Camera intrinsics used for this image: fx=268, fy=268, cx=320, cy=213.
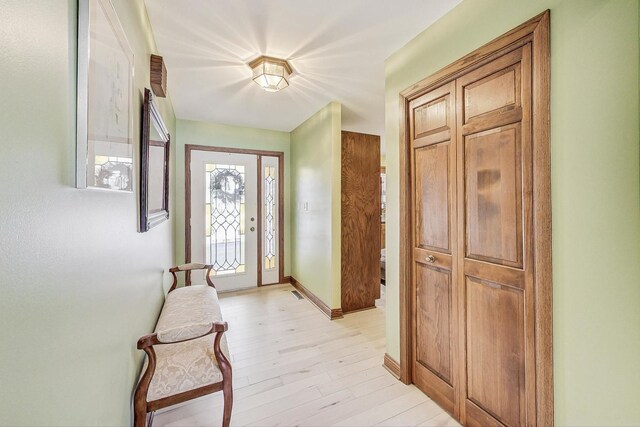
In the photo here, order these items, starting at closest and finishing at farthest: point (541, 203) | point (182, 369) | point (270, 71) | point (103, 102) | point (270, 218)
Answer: point (103, 102)
point (541, 203)
point (182, 369)
point (270, 71)
point (270, 218)

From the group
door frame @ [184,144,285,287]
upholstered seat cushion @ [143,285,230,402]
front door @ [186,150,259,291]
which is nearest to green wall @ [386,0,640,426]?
upholstered seat cushion @ [143,285,230,402]

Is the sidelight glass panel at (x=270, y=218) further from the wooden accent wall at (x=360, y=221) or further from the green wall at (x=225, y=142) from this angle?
the wooden accent wall at (x=360, y=221)

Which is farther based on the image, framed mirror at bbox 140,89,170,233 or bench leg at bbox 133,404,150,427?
framed mirror at bbox 140,89,170,233

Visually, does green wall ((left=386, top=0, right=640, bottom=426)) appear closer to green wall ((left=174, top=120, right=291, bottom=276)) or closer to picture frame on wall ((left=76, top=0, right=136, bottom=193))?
picture frame on wall ((left=76, top=0, right=136, bottom=193))

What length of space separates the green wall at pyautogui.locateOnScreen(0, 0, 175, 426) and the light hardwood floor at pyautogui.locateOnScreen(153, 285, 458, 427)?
0.95m

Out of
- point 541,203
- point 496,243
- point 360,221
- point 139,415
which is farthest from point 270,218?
point 541,203

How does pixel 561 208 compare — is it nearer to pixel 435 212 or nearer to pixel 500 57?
pixel 435 212

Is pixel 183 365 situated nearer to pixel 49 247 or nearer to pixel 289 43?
pixel 49 247

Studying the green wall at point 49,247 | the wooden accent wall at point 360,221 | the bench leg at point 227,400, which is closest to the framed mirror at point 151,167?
the green wall at point 49,247

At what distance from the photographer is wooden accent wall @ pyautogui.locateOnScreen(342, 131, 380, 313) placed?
11.1 ft

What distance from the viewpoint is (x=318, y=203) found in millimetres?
3520

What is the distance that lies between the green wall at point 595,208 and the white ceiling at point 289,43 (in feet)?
2.72

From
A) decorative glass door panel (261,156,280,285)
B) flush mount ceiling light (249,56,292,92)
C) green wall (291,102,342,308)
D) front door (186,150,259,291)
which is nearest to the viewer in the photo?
flush mount ceiling light (249,56,292,92)

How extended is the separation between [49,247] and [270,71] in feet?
6.65
